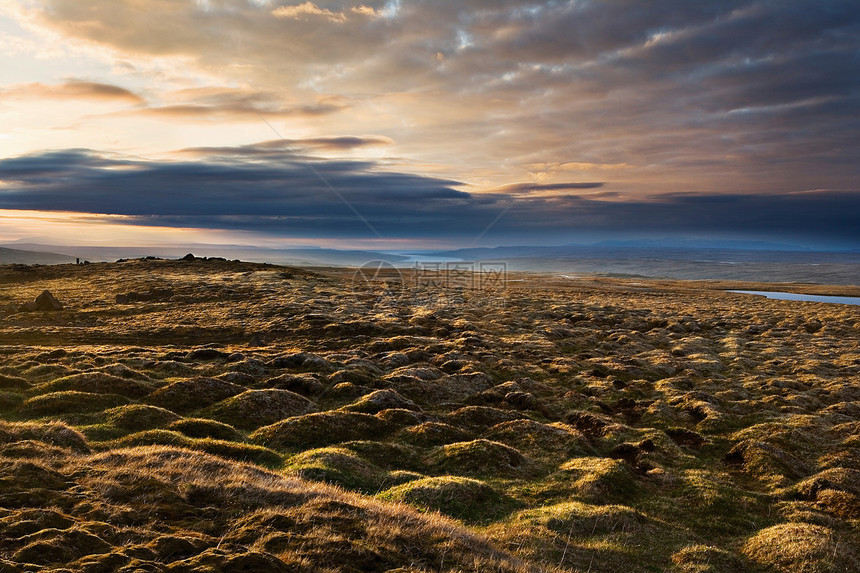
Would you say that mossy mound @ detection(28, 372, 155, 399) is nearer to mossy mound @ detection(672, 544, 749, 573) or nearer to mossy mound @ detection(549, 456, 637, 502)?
mossy mound @ detection(549, 456, 637, 502)

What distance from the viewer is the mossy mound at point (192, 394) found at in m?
28.5

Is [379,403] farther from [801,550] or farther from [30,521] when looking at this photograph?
[801,550]

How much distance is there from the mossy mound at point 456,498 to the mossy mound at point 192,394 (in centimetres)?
1575

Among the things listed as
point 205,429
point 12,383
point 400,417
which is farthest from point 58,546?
point 12,383

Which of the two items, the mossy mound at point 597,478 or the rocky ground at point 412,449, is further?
the mossy mound at point 597,478

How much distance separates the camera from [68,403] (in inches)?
1017

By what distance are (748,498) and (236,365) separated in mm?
32809

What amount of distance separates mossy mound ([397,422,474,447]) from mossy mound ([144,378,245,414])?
12.2 meters

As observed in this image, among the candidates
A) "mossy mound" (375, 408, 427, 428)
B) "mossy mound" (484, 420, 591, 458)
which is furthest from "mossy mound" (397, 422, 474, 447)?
"mossy mound" (484, 420, 591, 458)

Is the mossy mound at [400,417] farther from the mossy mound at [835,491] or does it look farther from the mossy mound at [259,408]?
the mossy mound at [835,491]

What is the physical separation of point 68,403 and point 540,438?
2576 cm

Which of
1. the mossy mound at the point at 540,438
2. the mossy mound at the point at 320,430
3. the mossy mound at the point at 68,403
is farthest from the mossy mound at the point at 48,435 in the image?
the mossy mound at the point at 540,438

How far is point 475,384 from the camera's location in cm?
3778

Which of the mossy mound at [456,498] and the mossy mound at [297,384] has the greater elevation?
the mossy mound at [297,384]
